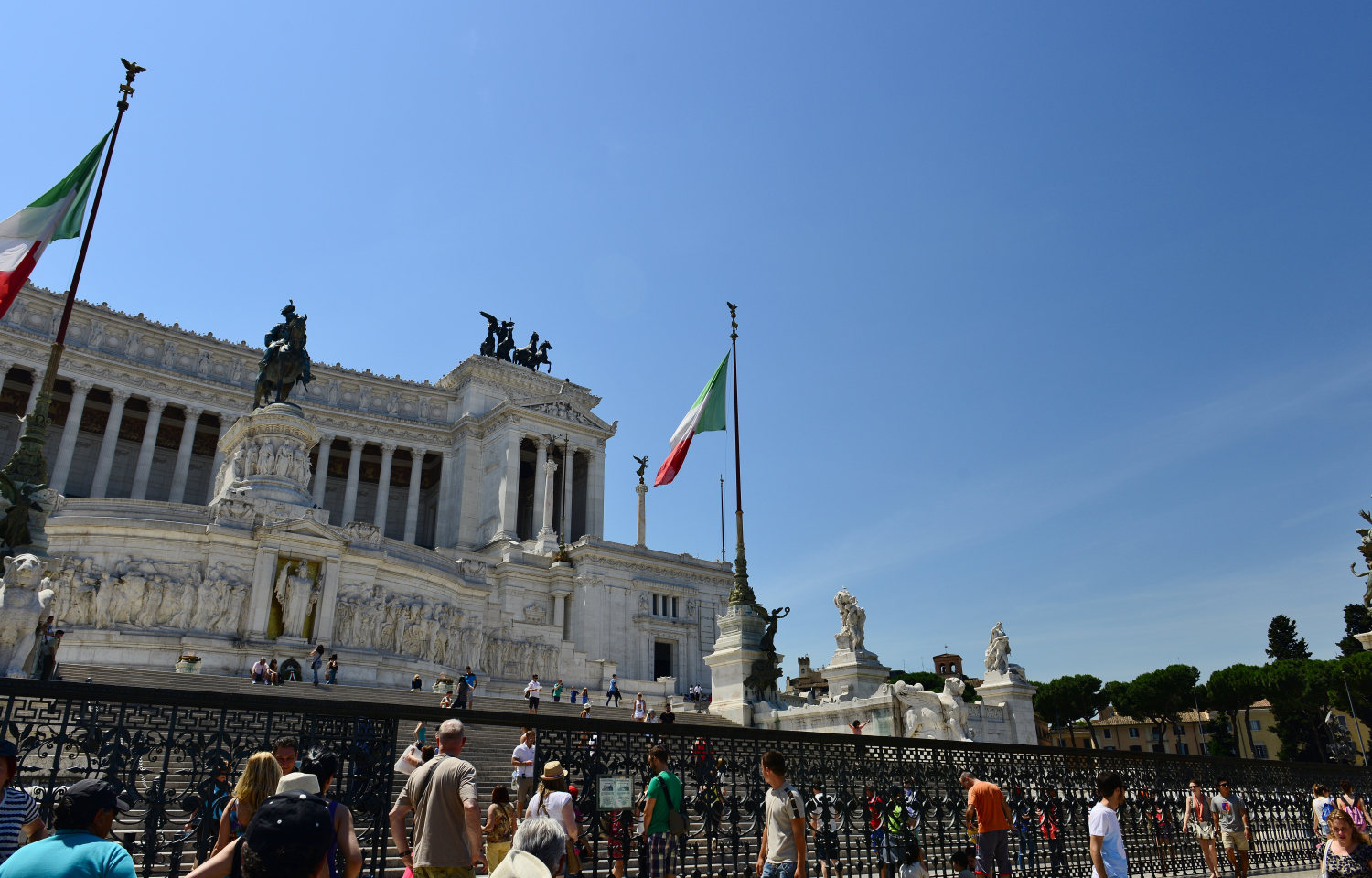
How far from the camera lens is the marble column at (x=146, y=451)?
4938 cm

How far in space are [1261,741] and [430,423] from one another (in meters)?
75.7

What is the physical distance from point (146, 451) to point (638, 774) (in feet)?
167

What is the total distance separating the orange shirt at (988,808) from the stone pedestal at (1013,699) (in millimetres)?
16553

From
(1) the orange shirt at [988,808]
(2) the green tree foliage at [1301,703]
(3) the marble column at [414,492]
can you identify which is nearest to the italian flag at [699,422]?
(1) the orange shirt at [988,808]

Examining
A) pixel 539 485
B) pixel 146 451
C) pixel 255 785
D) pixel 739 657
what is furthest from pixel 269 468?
pixel 255 785

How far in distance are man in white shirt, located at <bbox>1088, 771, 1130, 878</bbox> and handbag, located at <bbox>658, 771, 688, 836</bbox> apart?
368 cm

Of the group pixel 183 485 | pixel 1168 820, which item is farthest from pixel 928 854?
pixel 183 485

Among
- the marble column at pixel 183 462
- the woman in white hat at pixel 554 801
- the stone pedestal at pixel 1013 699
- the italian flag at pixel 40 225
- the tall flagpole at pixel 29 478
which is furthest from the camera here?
the marble column at pixel 183 462

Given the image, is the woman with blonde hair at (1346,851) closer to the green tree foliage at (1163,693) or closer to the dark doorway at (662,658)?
the dark doorway at (662,658)

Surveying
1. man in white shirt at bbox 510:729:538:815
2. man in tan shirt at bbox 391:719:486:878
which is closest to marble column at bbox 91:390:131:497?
man in white shirt at bbox 510:729:538:815

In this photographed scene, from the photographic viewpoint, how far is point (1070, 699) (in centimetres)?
7669

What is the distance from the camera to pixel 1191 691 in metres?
68.1

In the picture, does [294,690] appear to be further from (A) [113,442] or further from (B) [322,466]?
(B) [322,466]

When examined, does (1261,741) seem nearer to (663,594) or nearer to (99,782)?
(663,594)
